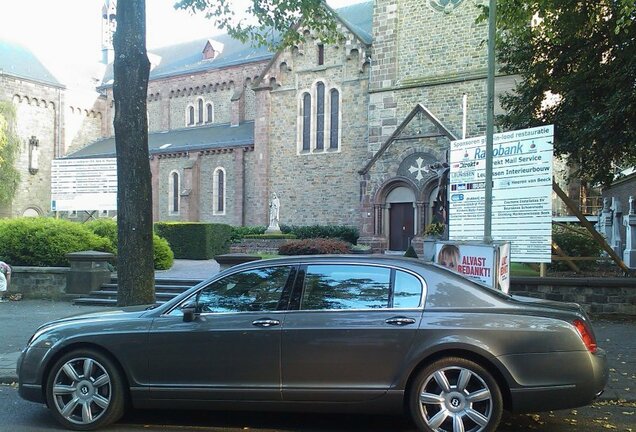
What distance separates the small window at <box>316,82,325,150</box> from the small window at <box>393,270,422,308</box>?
1059 inches

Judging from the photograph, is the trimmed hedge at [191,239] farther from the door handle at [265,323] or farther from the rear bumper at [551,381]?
the rear bumper at [551,381]

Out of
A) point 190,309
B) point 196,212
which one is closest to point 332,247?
point 190,309

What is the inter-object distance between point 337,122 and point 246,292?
87.2 ft

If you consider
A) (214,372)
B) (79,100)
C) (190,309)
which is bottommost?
(214,372)

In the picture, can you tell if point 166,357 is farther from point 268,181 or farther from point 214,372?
point 268,181

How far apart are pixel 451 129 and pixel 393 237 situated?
5.73 m

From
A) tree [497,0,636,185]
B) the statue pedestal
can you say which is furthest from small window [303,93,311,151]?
tree [497,0,636,185]

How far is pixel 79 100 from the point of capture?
4862cm

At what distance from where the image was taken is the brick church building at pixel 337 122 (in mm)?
26188

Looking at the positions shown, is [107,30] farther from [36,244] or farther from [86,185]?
[36,244]

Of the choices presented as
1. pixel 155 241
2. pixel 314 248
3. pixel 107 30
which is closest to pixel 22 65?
pixel 107 30

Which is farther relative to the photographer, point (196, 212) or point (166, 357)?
point (196, 212)

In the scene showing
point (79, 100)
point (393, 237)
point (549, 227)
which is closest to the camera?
point (549, 227)

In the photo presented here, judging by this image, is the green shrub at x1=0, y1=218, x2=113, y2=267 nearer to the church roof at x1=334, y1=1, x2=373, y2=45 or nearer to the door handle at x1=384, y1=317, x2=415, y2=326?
the door handle at x1=384, y1=317, x2=415, y2=326
